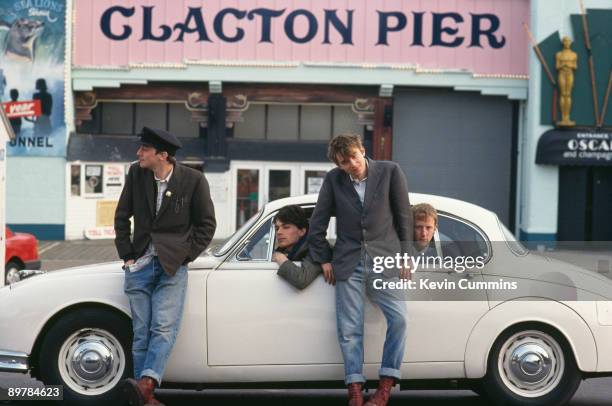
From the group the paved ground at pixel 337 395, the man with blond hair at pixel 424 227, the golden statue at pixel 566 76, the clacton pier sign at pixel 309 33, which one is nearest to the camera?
the man with blond hair at pixel 424 227

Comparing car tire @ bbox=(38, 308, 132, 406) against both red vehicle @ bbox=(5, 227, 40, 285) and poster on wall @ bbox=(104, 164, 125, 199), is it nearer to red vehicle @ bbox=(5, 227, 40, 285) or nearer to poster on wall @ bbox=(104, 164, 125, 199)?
red vehicle @ bbox=(5, 227, 40, 285)

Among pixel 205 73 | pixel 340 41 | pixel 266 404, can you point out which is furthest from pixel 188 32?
pixel 266 404

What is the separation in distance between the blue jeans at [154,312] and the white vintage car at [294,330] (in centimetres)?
15

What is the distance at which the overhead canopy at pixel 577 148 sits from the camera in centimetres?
2627

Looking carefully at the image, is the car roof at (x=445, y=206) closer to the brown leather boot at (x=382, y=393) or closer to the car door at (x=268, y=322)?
the car door at (x=268, y=322)

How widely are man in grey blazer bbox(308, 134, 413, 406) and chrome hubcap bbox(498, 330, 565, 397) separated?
2.59ft

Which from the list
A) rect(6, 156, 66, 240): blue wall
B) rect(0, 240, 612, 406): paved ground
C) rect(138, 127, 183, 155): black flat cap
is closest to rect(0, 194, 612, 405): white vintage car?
rect(0, 240, 612, 406): paved ground

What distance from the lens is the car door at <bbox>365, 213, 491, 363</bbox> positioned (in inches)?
271

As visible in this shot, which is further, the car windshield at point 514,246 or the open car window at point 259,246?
the car windshield at point 514,246

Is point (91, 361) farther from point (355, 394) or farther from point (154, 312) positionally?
point (355, 394)

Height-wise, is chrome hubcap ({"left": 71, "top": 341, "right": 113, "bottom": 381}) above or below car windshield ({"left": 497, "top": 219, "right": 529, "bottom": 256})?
below

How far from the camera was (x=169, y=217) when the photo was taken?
6.91 metres

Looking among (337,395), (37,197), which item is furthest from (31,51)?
(337,395)

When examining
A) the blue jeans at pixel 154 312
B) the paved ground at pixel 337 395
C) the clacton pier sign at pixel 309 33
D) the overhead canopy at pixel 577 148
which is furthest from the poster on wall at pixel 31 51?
the blue jeans at pixel 154 312
